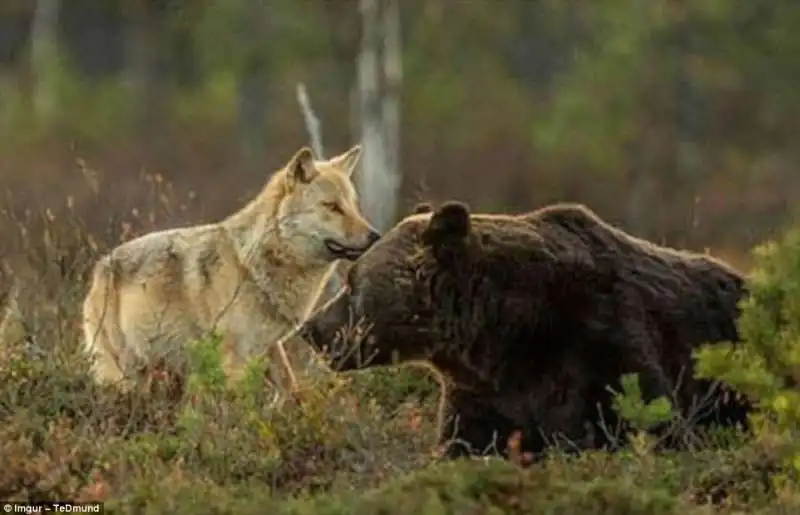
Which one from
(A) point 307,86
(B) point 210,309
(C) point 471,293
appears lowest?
(A) point 307,86

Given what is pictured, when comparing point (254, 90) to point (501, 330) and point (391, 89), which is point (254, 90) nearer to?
point (391, 89)

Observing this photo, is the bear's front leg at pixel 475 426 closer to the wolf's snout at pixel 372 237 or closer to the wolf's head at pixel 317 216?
the wolf's snout at pixel 372 237

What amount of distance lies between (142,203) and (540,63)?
1583 cm

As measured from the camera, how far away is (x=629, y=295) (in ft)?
26.2

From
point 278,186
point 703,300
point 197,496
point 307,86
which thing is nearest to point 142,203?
point 278,186

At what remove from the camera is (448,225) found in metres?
7.85

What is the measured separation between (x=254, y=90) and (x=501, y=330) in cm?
2513

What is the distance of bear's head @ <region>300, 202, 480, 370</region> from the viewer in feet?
25.7

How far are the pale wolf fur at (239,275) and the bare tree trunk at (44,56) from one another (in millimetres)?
21723

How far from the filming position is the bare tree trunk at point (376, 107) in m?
21.7

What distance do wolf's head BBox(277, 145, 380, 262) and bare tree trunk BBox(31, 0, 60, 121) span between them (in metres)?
21.9

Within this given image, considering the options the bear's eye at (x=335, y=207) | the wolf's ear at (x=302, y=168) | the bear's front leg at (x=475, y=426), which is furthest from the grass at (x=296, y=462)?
the wolf's ear at (x=302, y=168)

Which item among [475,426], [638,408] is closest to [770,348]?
[638,408]

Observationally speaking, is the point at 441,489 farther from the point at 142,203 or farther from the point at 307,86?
the point at 307,86
